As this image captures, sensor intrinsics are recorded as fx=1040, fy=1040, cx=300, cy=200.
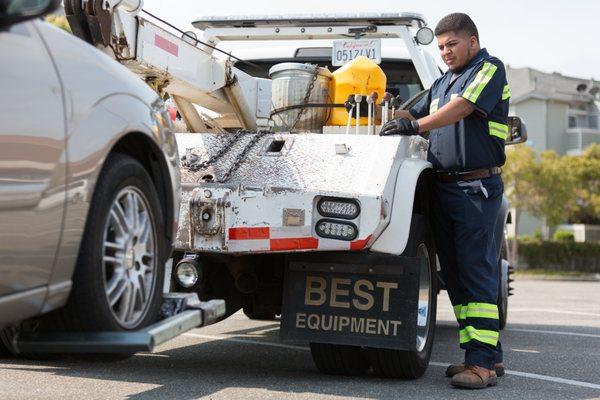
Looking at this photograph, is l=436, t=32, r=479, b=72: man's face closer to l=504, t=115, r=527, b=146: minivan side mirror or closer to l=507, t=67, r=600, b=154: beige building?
l=504, t=115, r=527, b=146: minivan side mirror

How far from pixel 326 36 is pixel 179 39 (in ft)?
7.36

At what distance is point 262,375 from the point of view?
601 cm

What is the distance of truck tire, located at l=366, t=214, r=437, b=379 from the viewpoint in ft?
18.5

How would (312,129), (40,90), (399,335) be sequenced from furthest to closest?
(312,129), (399,335), (40,90)

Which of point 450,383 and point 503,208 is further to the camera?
point 503,208

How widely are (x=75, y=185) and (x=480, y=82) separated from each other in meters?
3.12

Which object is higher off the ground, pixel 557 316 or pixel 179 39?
pixel 179 39

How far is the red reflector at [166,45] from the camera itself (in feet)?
18.2

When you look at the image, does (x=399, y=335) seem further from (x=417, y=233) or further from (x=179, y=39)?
(x=179, y=39)

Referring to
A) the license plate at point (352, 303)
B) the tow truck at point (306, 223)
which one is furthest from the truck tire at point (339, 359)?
the license plate at point (352, 303)

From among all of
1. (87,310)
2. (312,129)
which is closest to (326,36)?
(312,129)

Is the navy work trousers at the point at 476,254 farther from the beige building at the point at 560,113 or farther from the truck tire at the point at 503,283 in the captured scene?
the beige building at the point at 560,113

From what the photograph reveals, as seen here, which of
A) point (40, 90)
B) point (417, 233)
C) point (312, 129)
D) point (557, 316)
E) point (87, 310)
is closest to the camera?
point (40, 90)

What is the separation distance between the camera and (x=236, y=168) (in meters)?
5.47
